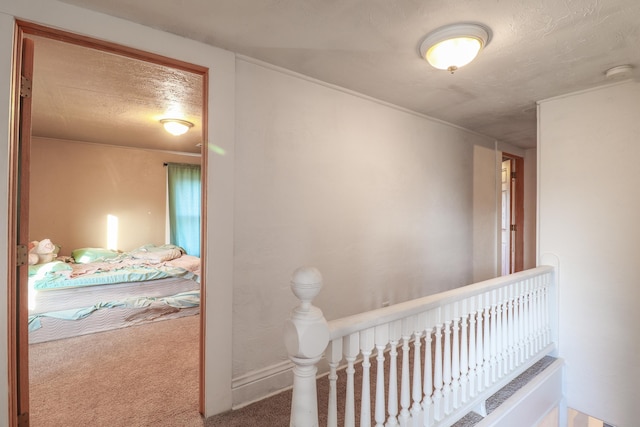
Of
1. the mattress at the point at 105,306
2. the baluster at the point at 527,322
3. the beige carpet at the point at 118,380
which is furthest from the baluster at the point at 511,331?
the mattress at the point at 105,306

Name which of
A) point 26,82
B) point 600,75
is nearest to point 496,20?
point 600,75

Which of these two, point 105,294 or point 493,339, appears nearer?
point 493,339

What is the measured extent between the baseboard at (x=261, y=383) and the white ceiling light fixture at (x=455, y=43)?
2184 mm

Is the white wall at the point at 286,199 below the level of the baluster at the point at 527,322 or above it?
above

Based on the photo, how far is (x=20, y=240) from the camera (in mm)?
1458

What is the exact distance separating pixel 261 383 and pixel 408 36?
2.31 meters

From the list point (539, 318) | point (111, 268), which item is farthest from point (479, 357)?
point (111, 268)

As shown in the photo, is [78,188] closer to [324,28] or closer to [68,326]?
[68,326]

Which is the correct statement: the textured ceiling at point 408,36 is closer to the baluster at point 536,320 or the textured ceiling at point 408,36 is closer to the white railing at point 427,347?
the white railing at point 427,347

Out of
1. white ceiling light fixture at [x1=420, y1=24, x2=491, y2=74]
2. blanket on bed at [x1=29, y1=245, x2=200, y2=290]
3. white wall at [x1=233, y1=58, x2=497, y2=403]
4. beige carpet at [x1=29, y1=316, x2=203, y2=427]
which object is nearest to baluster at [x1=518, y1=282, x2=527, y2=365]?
white wall at [x1=233, y1=58, x2=497, y2=403]

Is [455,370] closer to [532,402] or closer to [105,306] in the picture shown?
[532,402]

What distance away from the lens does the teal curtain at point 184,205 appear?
546 centimetres

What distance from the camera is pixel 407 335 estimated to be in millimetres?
1380

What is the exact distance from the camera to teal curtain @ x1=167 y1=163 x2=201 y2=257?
5461mm
